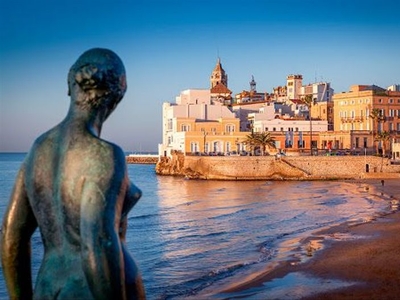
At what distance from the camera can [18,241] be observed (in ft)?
9.16

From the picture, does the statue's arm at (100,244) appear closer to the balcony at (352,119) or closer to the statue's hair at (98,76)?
the statue's hair at (98,76)

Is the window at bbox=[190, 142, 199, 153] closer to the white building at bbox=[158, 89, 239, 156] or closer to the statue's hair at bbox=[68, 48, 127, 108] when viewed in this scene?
the white building at bbox=[158, 89, 239, 156]

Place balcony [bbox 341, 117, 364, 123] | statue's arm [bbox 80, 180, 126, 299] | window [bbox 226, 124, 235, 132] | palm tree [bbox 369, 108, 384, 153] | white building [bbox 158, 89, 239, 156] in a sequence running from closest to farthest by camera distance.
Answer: statue's arm [bbox 80, 180, 126, 299], white building [bbox 158, 89, 239, 156], palm tree [bbox 369, 108, 384, 153], window [bbox 226, 124, 235, 132], balcony [bbox 341, 117, 364, 123]

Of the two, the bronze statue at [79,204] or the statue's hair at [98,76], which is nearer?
the bronze statue at [79,204]

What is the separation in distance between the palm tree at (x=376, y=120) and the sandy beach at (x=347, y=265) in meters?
62.3

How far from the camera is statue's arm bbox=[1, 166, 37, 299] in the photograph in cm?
276

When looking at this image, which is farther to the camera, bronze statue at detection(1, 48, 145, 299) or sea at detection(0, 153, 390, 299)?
sea at detection(0, 153, 390, 299)

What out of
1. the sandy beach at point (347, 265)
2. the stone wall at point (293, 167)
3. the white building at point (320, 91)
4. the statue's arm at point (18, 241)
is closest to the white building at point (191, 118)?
the stone wall at point (293, 167)

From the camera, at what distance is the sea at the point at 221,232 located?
56.5ft

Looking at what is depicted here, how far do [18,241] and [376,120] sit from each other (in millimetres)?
89887

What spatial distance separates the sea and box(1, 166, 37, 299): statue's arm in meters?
12.3

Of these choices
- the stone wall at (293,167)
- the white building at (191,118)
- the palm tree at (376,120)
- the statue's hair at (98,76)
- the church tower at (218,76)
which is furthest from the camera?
the church tower at (218,76)

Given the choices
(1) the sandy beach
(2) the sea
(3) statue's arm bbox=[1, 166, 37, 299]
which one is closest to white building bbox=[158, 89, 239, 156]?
(2) the sea

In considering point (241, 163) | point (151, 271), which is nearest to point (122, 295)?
point (151, 271)
